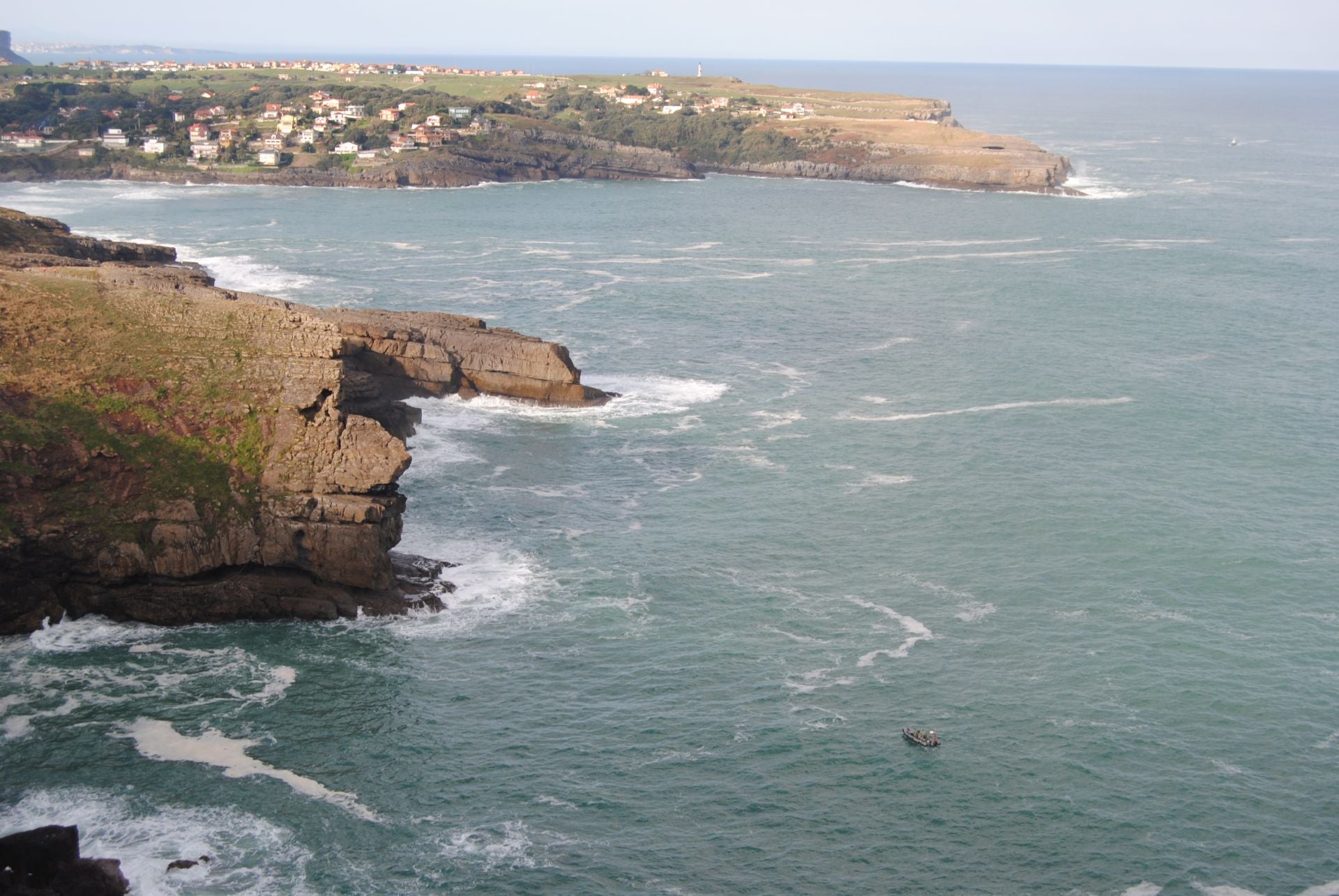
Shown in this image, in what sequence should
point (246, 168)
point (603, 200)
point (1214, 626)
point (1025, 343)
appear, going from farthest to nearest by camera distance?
point (246, 168) → point (603, 200) → point (1025, 343) → point (1214, 626)

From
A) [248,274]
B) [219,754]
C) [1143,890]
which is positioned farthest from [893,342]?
[219,754]

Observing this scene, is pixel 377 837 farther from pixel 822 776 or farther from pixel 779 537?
pixel 779 537

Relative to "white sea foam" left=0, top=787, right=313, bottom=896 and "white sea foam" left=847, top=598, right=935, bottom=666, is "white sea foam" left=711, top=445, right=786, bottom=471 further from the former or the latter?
"white sea foam" left=0, top=787, right=313, bottom=896

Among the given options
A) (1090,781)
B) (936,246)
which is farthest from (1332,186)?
(1090,781)

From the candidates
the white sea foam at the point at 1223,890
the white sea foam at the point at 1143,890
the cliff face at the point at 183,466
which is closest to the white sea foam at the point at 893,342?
the cliff face at the point at 183,466

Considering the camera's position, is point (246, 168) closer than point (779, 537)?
No

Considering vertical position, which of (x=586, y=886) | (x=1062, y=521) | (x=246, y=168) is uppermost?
(x=246, y=168)

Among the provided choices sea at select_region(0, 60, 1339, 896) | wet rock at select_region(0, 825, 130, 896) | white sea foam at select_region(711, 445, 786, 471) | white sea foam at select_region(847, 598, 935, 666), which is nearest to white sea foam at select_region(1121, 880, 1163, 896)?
sea at select_region(0, 60, 1339, 896)

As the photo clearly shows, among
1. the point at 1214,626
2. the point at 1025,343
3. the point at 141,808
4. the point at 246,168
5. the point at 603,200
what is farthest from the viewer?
the point at 246,168
